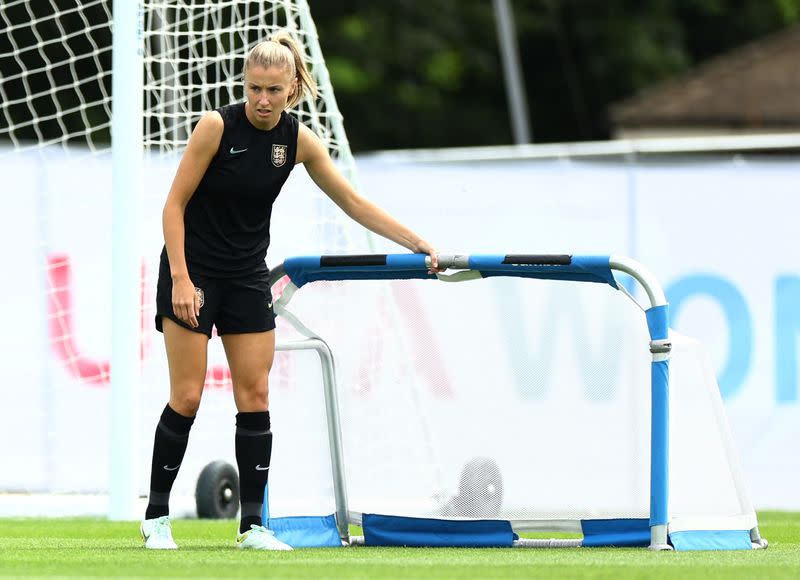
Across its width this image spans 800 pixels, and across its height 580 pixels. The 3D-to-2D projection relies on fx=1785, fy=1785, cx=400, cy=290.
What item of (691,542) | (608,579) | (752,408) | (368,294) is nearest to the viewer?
(608,579)

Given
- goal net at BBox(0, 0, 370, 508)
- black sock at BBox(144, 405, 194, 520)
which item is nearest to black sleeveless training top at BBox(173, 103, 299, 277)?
black sock at BBox(144, 405, 194, 520)

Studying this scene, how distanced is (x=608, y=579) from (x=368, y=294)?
2.46 m

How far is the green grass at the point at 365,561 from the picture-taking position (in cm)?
564

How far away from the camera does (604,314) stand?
7129 millimetres

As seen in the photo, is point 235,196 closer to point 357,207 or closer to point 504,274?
point 357,207

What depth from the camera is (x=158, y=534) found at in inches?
261

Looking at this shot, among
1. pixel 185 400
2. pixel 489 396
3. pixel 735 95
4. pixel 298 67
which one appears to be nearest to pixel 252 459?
pixel 185 400

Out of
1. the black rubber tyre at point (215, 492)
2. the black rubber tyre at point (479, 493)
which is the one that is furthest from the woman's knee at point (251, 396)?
the black rubber tyre at point (215, 492)

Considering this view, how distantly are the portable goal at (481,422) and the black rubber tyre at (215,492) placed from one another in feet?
4.51

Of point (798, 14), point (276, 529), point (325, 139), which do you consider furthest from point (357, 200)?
point (798, 14)

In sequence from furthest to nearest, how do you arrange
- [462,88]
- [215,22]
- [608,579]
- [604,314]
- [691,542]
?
[462,88] < [215,22] < [604,314] < [691,542] < [608,579]

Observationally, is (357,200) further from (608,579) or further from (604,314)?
(608,579)

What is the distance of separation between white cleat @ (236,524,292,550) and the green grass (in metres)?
0.07

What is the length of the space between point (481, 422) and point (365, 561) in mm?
1249
